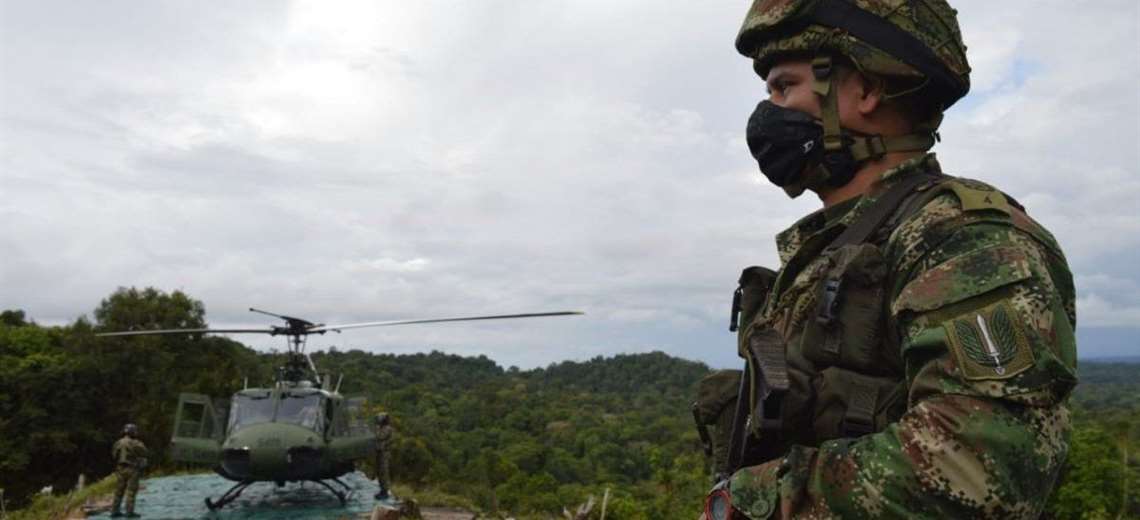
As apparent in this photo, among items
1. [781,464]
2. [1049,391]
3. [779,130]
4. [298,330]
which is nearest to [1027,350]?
[1049,391]

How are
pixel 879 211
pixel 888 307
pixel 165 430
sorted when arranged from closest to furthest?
pixel 888 307 < pixel 879 211 < pixel 165 430

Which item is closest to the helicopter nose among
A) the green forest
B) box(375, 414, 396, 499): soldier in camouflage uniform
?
box(375, 414, 396, 499): soldier in camouflage uniform

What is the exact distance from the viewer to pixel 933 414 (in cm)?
148

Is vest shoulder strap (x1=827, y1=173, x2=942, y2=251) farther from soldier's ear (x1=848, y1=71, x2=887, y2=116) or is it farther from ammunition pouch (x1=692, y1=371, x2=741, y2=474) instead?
ammunition pouch (x1=692, y1=371, x2=741, y2=474)

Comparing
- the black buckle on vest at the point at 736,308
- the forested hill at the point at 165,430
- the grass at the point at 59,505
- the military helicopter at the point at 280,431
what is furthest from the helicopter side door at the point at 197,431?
the black buckle on vest at the point at 736,308

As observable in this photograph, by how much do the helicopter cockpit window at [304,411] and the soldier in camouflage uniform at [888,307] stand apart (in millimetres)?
12604

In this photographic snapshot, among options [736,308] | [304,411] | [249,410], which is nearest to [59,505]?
[249,410]

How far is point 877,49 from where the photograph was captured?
191cm

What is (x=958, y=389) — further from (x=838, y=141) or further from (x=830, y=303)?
(x=838, y=141)

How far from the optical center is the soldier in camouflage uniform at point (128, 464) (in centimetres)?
1320

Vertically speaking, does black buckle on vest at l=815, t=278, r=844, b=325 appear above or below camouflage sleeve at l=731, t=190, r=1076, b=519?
above

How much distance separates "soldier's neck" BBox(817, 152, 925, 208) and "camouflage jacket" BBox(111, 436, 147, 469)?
1331 centimetres

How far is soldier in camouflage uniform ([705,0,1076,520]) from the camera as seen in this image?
4.77 feet

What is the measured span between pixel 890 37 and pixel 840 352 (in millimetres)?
675
